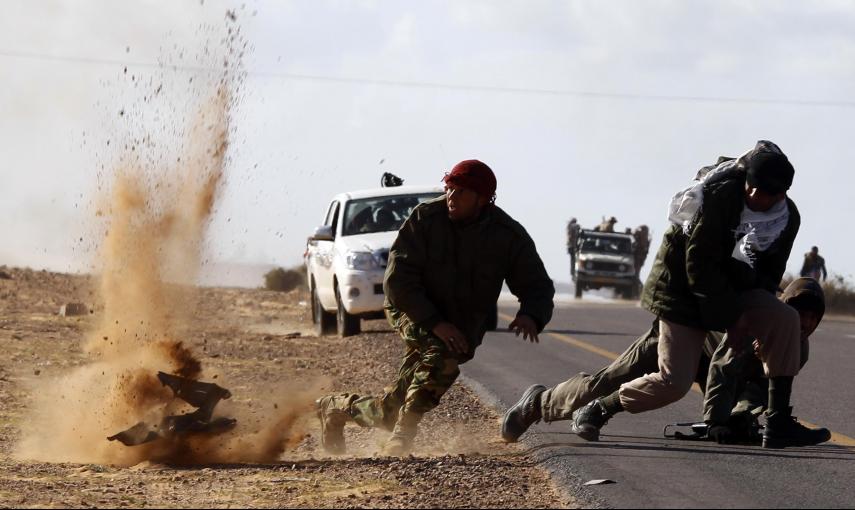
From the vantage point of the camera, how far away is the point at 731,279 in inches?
312

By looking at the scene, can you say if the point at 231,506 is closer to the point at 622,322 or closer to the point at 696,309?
the point at 696,309

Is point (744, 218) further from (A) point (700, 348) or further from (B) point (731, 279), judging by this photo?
(A) point (700, 348)

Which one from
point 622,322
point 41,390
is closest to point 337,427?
point 41,390

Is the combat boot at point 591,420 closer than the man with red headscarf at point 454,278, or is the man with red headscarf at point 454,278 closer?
the man with red headscarf at point 454,278

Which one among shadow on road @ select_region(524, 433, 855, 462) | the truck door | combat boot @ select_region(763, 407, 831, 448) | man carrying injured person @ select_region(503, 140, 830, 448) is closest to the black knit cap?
man carrying injured person @ select_region(503, 140, 830, 448)

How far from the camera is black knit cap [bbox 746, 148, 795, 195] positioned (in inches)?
299

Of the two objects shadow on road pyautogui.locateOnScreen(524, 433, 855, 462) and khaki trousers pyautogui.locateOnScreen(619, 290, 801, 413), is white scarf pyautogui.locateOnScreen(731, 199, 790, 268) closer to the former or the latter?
khaki trousers pyautogui.locateOnScreen(619, 290, 801, 413)

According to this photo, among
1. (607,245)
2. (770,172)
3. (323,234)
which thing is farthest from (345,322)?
(607,245)

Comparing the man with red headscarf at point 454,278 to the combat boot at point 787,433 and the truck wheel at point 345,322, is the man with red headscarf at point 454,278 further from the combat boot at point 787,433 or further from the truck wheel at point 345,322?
the truck wheel at point 345,322

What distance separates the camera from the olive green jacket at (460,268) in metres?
7.93

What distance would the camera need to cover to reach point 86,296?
31719 millimetres

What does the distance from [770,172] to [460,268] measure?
5.24 ft

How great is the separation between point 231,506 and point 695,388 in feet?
21.1

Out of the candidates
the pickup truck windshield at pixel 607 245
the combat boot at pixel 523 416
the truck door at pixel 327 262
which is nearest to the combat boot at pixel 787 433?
the combat boot at pixel 523 416
